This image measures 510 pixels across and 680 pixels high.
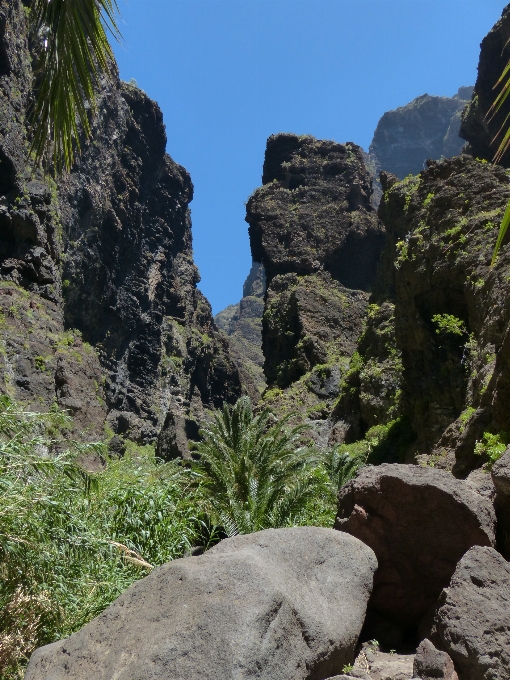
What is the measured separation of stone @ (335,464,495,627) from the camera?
14.6 ft

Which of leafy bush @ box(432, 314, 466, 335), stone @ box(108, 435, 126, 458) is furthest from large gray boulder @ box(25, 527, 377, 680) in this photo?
stone @ box(108, 435, 126, 458)

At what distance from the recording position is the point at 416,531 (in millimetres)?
4660

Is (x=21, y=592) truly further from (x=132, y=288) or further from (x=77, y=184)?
(x=132, y=288)

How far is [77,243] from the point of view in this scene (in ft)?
119

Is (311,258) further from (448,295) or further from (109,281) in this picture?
(448,295)

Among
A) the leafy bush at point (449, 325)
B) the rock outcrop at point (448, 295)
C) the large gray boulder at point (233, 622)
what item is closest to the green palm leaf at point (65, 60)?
the large gray boulder at point (233, 622)

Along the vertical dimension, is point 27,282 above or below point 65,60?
above

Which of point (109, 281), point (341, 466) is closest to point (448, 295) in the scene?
point (341, 466)

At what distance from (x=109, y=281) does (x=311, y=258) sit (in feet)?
44.1

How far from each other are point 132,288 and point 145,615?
4267cm

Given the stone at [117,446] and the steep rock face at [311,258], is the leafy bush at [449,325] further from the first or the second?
the stone at [117,446]

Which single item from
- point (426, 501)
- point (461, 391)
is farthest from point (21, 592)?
point (461, 391)

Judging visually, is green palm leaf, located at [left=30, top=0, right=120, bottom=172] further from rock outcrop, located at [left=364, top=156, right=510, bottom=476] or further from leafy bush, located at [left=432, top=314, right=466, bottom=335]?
leafy bush, located at [left=432, top=314, right=466, bottom=335]

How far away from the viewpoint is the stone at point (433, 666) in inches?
122
